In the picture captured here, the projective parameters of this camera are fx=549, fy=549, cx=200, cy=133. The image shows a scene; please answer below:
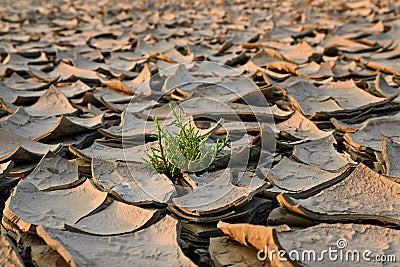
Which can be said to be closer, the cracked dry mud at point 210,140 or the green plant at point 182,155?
the cracked dry mud at point 210,140

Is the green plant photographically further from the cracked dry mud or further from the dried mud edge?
the dried mud edge

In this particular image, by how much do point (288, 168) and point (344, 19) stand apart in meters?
2.20

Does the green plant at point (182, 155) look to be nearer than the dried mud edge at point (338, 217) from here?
No

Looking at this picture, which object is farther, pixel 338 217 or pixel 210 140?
pixel 210 140

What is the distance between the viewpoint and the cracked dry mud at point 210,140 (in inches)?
33.8

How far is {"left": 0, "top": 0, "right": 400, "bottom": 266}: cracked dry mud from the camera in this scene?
2.82ft

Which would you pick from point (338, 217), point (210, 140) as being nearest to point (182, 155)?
point (210, 140)

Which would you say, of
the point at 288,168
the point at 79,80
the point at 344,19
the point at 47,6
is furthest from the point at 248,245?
the point at 47,6

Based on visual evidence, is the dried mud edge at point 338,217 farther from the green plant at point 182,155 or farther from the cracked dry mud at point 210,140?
the green plant at point 182,155

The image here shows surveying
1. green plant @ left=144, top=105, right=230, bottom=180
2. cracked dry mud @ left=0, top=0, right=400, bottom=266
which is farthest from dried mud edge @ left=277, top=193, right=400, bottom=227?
green plant @ left=144, top=105, right=230, bottom=180

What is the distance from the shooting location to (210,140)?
1.29 meters

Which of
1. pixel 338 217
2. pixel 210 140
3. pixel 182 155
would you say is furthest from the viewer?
pixel 210 140

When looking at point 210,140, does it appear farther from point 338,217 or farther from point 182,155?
point 338,217

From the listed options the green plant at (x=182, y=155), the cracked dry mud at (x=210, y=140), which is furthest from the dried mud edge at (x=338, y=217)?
the green plant at (x=182, y=155)
